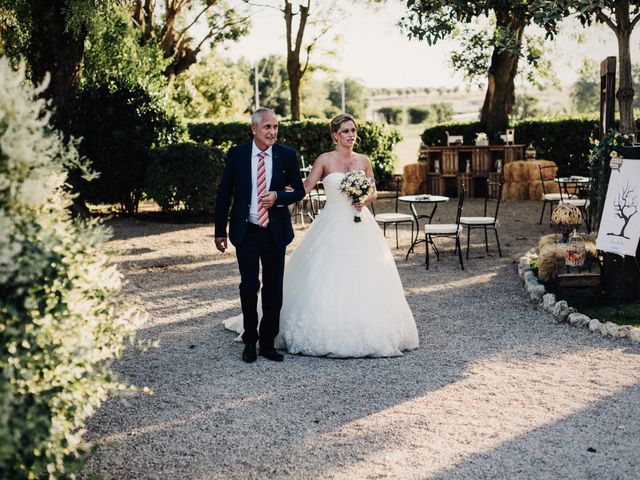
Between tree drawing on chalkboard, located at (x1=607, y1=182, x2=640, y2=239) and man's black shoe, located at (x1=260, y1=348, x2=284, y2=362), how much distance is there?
3.61m

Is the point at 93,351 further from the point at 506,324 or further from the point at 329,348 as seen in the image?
the point at 506,324

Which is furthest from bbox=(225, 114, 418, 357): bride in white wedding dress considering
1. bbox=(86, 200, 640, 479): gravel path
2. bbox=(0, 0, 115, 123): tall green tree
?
bbox=(0, 0, 115, 123): tall green tree

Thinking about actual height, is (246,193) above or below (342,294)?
above

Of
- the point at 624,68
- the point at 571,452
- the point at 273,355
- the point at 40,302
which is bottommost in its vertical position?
the point at 571,452

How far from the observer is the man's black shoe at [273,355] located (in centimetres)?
597

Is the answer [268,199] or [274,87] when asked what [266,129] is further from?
[274,87]

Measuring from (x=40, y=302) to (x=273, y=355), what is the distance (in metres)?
3.02

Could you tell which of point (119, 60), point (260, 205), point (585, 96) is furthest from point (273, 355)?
point (585, 96)

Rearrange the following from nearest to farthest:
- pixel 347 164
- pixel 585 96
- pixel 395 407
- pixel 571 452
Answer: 1. pixel 571 452
2. pixel 395 407
3. pixel 347 164
4. pixel 585 96

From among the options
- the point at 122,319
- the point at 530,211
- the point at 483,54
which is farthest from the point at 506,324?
the point at 483,54

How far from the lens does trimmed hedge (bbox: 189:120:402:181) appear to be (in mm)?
20453

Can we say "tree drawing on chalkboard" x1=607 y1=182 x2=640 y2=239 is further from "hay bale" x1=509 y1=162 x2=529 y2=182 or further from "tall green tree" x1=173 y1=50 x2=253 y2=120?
"tall green tree" x1=173 y1=50 x2=253 y2=120

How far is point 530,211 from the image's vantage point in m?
15.9

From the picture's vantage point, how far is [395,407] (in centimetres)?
494
